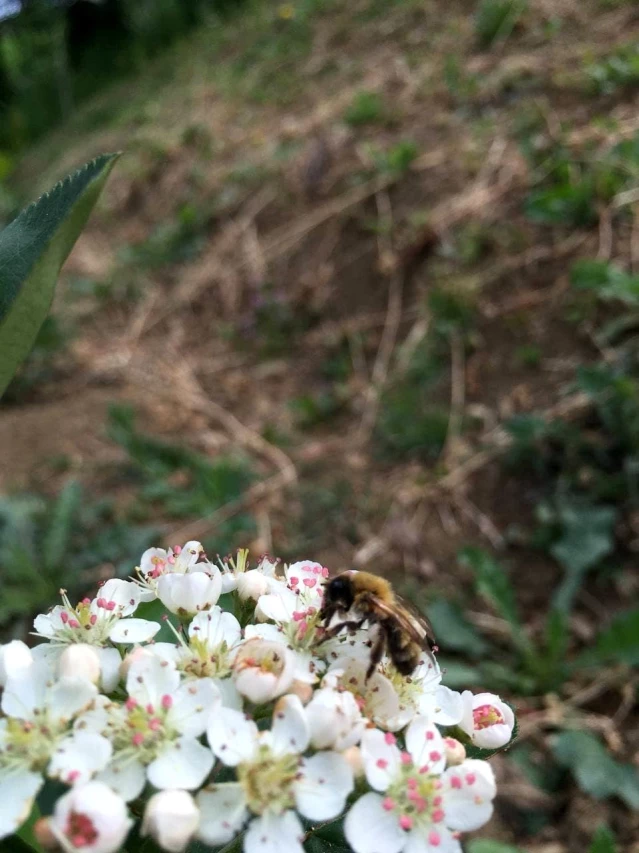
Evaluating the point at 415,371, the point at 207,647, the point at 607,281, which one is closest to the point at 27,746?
the point at 207,647

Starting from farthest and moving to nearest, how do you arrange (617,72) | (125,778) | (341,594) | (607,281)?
1. (617,72)
2. (607,281)
3. (341,594)
4. (125,778)

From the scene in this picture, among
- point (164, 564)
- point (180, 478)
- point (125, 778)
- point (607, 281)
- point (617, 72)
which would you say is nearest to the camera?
point (125, 778)

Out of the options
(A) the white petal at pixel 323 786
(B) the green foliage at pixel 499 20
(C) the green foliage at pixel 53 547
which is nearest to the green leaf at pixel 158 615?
(A) the white petal at pixel 323 786

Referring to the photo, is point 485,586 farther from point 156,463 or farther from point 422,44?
point 422,44

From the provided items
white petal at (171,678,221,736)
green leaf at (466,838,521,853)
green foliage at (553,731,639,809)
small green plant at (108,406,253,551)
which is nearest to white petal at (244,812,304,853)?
white petal at (171,678,221,736)

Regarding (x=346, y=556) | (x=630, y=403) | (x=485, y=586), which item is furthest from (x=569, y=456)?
(x=346, y=556)

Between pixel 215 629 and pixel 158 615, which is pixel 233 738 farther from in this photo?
pixel 158 615

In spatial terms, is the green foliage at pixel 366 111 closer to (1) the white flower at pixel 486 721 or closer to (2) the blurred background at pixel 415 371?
(2) the blurred background at pixel 415 371
